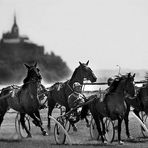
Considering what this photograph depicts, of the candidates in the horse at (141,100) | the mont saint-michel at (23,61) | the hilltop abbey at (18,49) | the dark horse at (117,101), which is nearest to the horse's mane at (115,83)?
the dark horse at (117,101)

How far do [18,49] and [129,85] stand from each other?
254ft

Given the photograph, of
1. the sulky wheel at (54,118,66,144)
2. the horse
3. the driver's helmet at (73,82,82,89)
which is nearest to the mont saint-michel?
the driver's helmet at (73,82,82,89)

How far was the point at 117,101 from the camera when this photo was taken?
1619cm

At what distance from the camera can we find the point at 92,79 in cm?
1886

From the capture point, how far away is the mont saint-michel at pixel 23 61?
76.0m

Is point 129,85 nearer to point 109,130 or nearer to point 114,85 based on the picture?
point 114,85

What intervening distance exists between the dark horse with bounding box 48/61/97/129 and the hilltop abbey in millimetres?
57209

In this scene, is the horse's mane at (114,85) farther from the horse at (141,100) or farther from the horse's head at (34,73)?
the horse's head at (34,73)

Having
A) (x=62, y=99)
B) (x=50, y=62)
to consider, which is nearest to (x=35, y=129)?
(x=62, y=99)

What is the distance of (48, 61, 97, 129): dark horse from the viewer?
744 inches

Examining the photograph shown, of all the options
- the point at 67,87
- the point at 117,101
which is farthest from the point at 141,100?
the point at 117,101

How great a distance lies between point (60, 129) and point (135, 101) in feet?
10.1

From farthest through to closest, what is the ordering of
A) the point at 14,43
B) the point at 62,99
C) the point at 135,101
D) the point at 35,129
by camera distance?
the point at 14,43, the point at 35,129, the point at 62,99, the point at 135,101

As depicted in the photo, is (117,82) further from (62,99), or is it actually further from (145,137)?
(62,99)
